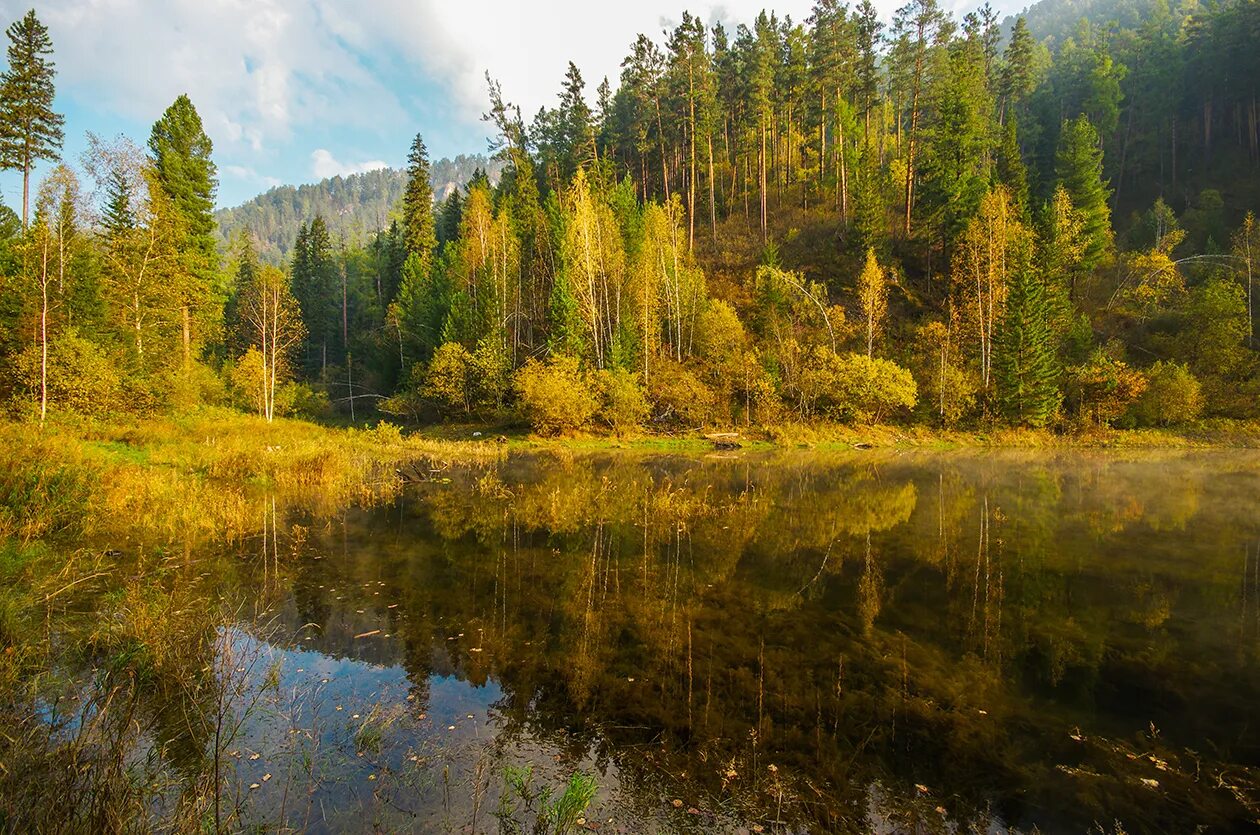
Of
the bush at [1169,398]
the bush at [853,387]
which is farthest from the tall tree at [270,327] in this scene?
the bush at [1169,398]

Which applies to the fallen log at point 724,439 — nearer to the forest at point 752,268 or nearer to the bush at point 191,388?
the forest at point 752,268

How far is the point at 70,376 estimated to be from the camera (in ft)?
74.8

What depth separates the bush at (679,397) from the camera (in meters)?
39.6

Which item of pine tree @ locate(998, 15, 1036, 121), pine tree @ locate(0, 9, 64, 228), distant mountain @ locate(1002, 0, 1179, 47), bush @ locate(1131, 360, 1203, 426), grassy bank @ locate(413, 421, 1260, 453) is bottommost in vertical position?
grassy bank @ locate(413, 421, 1260, 453)

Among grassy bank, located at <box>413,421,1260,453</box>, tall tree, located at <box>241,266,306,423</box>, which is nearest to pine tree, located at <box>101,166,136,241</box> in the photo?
tall tree, located at <box>241,266,306,423</box>

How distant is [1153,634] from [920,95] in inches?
2395

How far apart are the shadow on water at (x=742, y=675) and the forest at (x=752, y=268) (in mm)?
22232

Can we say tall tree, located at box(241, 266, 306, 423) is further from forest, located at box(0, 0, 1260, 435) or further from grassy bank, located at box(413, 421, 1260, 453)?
grassy bank, located at box(413, 421, 1260, 453)

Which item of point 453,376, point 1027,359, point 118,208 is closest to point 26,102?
point 118,208

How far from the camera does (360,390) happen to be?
57.1 metres

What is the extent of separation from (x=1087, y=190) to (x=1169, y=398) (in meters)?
20.5

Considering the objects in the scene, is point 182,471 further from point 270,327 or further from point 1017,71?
point 1017,71

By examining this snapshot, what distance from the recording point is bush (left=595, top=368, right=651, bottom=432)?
127 feet

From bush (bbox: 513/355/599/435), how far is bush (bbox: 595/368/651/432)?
0.90 meters
